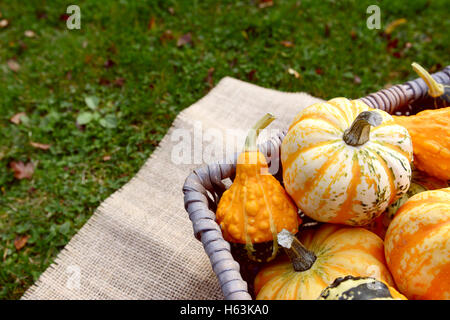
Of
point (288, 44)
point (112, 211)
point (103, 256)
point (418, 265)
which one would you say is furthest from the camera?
point (288, 44)

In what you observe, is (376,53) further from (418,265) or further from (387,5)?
(418,265)

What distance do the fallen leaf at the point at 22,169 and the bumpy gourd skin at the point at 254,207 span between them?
178cm

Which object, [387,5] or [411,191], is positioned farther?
[387,5]

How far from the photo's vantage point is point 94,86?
312 cm

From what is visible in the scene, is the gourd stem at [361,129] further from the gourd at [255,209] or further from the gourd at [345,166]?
the gourd at [255,209]

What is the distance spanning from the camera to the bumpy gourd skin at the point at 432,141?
143 centimetres

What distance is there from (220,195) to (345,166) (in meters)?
0.53

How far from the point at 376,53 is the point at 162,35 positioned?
1.79 metres

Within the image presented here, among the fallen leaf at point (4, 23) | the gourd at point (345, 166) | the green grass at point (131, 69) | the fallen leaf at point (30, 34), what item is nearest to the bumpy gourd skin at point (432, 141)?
the gourd at point (345, 166)

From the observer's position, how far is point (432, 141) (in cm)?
145

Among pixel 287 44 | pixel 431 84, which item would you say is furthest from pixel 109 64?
pixel 431 84

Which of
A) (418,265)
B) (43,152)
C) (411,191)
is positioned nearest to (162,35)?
(43,152)

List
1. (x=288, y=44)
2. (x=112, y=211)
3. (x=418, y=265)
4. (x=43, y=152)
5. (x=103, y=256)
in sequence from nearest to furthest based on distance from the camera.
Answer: (x=418, y=265), (x=103, y=256), (x=112, y=211), (x=43, y=152), (x=288, y=44)

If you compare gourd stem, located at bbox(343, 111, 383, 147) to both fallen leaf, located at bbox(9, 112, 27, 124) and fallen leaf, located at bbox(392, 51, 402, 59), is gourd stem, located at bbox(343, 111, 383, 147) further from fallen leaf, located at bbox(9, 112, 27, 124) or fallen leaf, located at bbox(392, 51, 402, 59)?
fallen leaf, located at bbox(9, 112, 27, 124)
